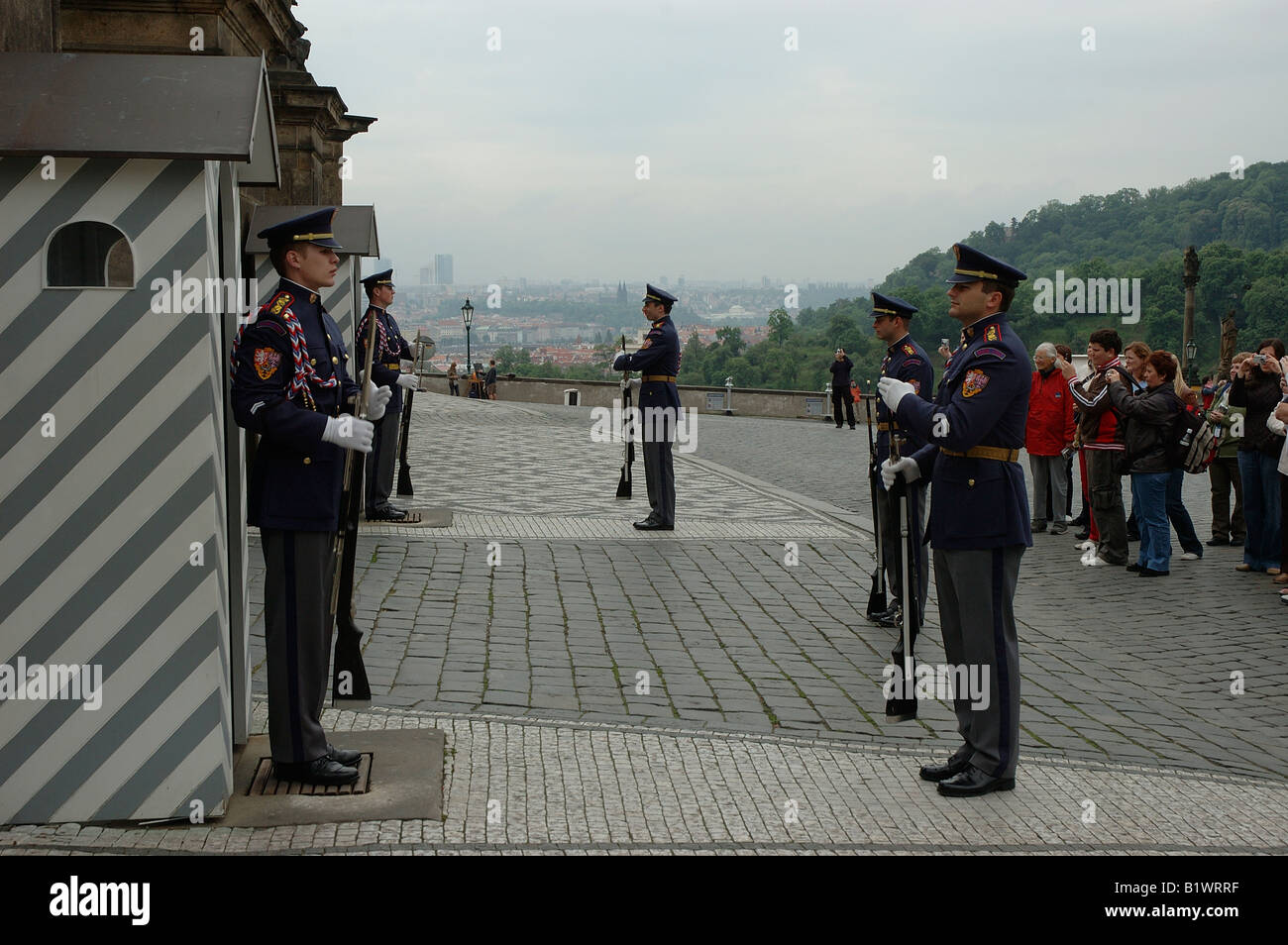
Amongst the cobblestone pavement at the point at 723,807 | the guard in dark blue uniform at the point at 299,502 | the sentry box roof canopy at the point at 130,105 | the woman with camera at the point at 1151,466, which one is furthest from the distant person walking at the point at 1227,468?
the sentry box roof canopy at the point at 130,105

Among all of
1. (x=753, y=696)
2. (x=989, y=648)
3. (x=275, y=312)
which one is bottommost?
(x=753, y=696)

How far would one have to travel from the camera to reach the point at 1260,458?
11422mm

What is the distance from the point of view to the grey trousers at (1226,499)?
1261cm

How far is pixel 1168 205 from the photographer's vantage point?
94938 millimetres

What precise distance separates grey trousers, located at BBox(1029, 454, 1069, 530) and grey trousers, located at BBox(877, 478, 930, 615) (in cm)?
478

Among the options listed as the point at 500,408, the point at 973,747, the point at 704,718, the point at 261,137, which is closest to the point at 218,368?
the point at 261,137

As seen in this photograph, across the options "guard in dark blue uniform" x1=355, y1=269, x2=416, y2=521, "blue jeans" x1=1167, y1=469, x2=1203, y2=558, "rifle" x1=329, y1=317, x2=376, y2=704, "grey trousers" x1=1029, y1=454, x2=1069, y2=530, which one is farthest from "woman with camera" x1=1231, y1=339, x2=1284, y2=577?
"rifle" x1=329, y1=317, x2=376, y2=704

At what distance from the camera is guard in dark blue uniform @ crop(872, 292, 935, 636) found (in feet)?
28.0

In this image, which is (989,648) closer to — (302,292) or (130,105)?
(302,292)

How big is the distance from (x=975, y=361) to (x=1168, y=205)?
9734 centimetres

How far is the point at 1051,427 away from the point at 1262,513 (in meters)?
2.44

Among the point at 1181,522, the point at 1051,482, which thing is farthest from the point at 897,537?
the point at 1051,482

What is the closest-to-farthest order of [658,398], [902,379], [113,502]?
[113,502]
[902,379]
[658,398]

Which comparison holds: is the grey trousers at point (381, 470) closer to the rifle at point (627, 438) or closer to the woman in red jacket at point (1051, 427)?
the rifle at point (627, 438)
